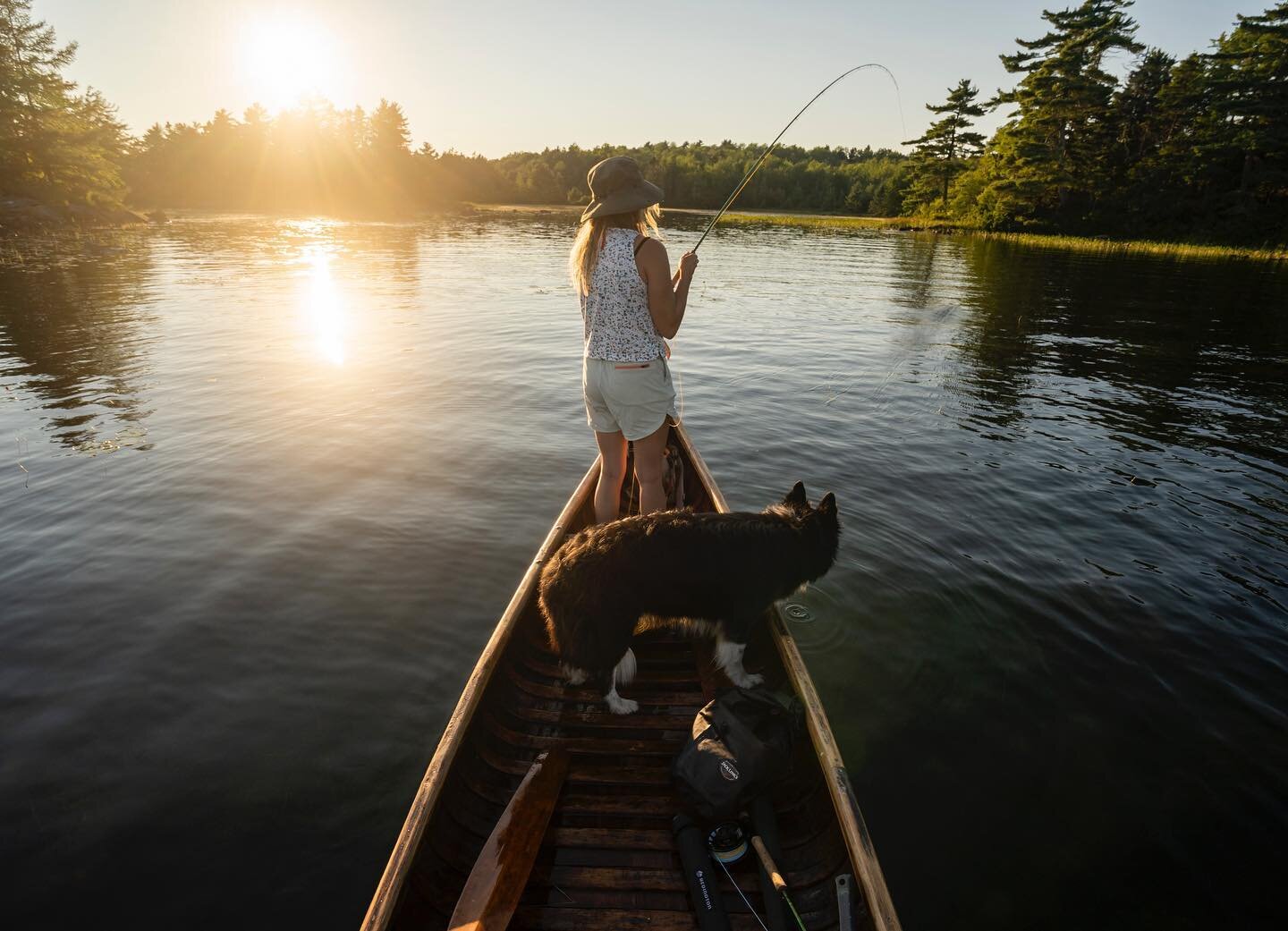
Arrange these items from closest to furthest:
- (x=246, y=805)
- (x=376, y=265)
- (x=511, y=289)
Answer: (x=246, y=805) < (x=511, y=289) < (x=376, y=265)

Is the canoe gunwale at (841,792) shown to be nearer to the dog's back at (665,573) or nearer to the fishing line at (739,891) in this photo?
the dog's back at (665,573)

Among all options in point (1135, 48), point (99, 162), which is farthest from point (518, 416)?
point (1135, 48)

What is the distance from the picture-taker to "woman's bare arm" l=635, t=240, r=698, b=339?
15.3 ft

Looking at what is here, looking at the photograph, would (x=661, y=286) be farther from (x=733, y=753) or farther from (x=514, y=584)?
(x=514, y=584)

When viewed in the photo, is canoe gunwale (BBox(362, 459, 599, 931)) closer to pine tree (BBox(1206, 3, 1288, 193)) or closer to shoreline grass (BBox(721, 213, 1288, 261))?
shoreline grass (BBox(721, 213, 1288, 261))

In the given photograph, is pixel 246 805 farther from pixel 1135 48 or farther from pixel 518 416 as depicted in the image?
pixel 1135 48

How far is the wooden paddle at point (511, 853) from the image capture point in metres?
2.90

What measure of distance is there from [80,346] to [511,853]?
1995cm

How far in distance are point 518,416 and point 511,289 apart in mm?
17365

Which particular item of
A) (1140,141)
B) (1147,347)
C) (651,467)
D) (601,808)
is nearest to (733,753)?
(601,808)

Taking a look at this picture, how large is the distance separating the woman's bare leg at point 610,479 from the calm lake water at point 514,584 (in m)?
1.93

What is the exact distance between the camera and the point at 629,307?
4852 millimetres

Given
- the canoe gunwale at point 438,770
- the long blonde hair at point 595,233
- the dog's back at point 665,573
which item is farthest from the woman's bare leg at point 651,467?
the long blonde hair at point 595,233

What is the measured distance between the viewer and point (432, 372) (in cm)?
1547
